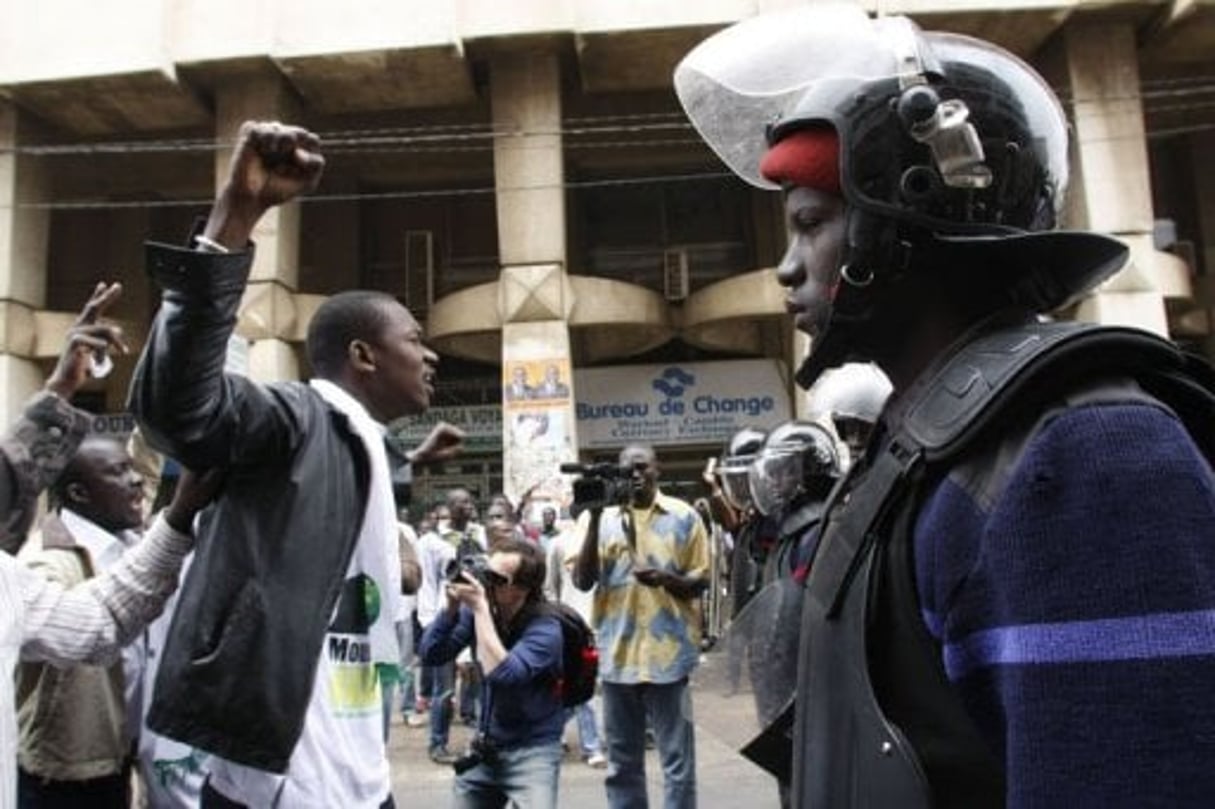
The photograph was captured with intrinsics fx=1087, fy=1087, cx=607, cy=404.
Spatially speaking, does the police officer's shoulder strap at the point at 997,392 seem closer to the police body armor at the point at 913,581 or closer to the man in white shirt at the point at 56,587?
the police body armor at the point at 913,581

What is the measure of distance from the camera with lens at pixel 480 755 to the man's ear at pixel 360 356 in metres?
1.92

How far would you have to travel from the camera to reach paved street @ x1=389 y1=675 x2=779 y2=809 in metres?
6.24

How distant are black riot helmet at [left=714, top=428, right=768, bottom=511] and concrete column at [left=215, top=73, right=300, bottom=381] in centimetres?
1120

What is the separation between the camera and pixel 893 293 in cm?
134

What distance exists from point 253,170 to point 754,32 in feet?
2.84

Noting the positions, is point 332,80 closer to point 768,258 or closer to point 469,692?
point 768,258

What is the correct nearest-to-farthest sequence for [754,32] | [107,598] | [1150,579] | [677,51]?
[1150,579] → [754,32] → [107,598] → [677,51]

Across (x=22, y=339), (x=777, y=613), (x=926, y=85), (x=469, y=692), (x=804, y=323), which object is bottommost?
(x=469, y=692)

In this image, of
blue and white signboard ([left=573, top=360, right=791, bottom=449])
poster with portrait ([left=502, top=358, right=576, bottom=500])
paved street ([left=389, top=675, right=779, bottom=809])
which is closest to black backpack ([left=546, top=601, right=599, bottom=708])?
paved street ([left=389, top=675, right=779, bottom=809])

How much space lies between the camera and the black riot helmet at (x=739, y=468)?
5.56m

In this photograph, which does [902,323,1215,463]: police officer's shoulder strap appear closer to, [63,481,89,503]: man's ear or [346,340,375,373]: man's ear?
[346,340,375,373]: man's ear

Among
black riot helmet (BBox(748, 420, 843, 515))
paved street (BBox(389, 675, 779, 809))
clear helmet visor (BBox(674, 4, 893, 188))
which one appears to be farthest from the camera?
paved street (BBox(389, 675, 779, 809))

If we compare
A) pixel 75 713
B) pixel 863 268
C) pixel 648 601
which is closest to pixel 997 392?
pixel 863 268

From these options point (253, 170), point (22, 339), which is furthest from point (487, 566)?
point (22, 339)
